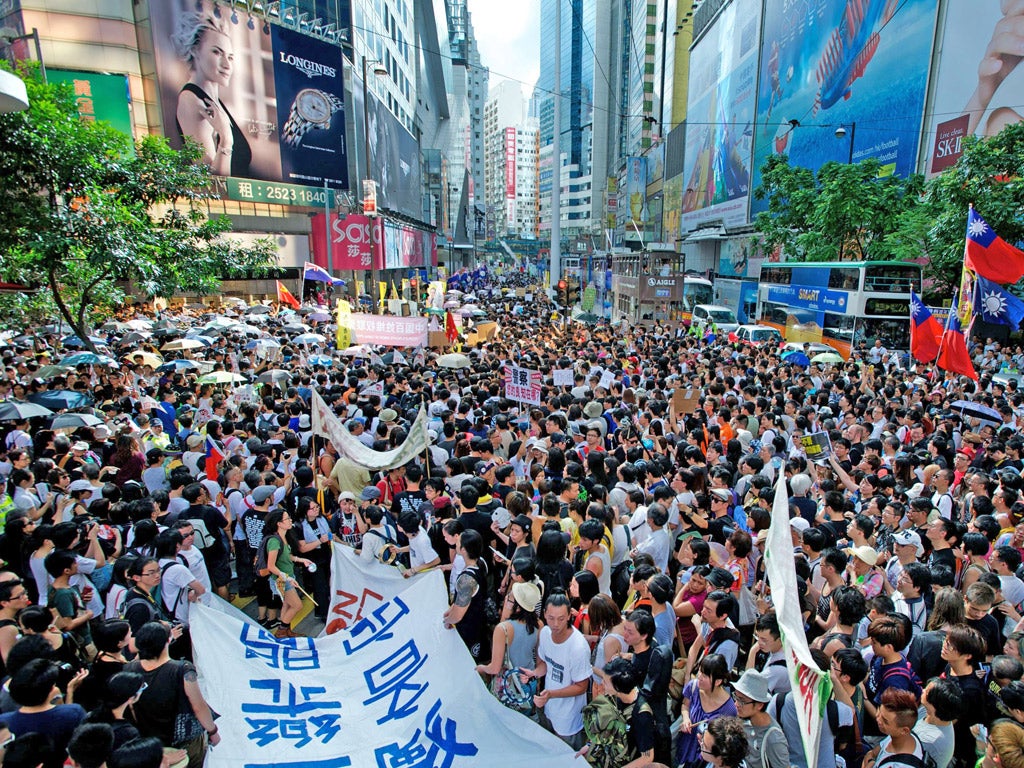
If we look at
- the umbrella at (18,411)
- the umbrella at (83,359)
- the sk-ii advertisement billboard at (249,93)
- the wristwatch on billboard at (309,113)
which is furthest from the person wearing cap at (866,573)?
the wristwatch on billboard at (309,113)

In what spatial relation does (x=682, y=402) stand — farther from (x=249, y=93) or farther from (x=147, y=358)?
(x=249, y=93)

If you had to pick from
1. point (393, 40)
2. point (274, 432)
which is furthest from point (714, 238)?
point (274, 432)

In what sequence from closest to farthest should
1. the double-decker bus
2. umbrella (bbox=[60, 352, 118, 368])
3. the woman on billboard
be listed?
umbrella (bbox=[60, 352, 118, 368]) → the double-decker bus → the woman on billboard

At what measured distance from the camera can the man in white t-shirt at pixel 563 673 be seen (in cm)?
345

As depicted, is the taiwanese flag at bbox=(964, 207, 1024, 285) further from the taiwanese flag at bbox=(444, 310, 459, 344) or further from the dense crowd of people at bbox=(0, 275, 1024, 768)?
the taiwanese flag at bbox=(444, 310, 459, 344)

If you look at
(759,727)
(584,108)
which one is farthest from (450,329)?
(584,108)

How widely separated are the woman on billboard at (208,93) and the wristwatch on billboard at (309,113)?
3046 millimetres

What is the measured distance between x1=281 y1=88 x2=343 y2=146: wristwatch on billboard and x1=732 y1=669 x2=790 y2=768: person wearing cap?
3658 cm

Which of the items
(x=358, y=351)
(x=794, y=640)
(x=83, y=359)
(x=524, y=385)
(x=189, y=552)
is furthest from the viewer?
(x=358, y=351)

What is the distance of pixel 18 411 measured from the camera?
790 cm

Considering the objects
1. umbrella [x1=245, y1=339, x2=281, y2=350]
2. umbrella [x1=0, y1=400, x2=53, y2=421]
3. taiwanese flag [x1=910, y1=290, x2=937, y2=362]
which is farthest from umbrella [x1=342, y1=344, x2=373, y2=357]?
taiwanese flag [x1=910, y1=290, x2=937, y2=362]

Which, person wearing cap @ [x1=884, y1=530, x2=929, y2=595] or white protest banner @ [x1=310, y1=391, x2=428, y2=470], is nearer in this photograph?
person wearing cap @ [x1=884, y1=530, x2=929, y2=595]

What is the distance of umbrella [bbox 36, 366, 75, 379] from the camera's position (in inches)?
438

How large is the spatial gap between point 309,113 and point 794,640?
38.0 meters
